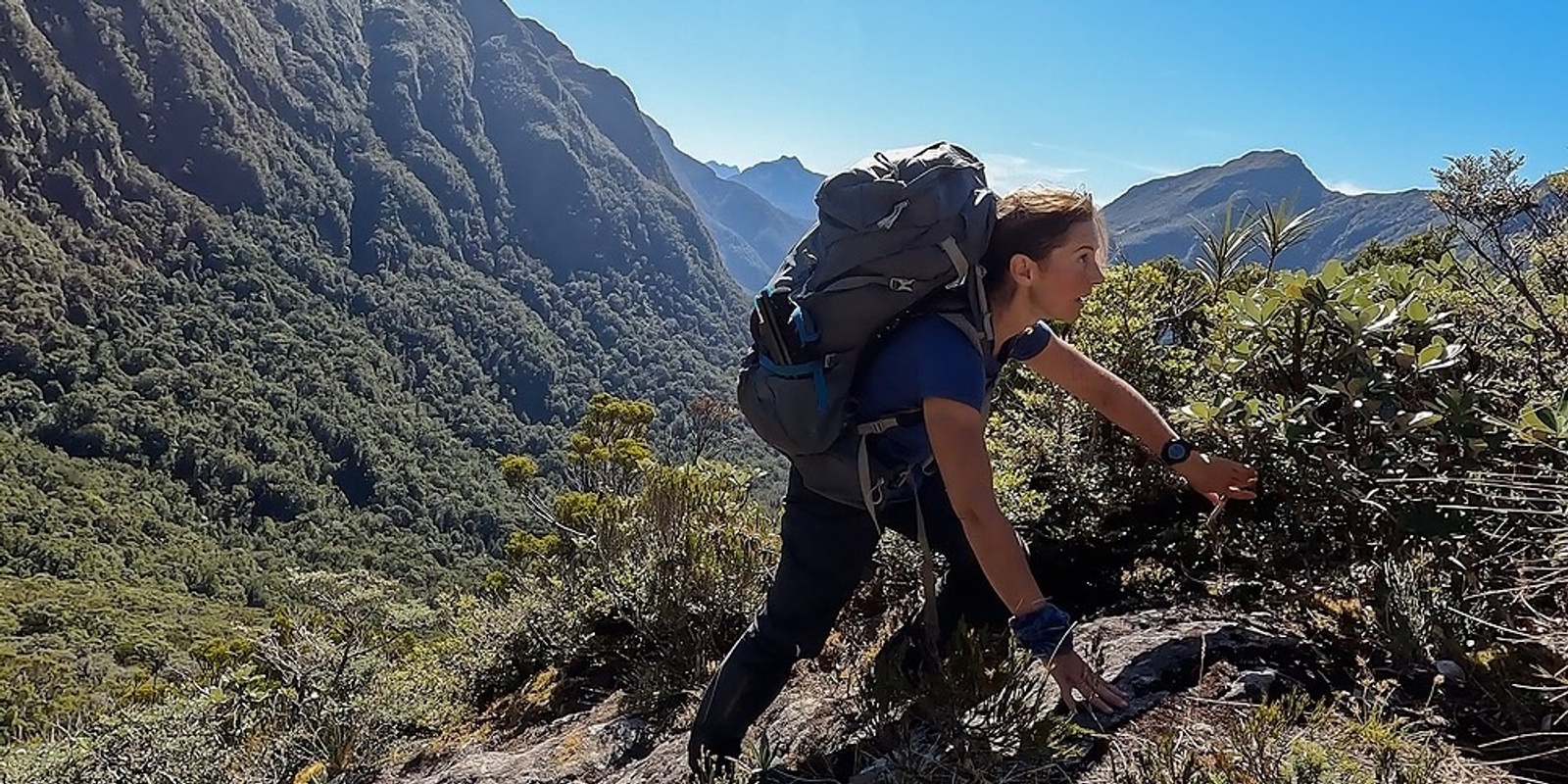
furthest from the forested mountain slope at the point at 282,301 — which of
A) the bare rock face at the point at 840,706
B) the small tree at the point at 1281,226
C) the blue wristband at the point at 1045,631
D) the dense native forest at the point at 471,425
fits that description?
the blue wristband at the point at 1045,631

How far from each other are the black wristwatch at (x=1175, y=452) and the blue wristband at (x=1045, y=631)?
2.25 feet

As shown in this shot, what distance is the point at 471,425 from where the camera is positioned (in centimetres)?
10494

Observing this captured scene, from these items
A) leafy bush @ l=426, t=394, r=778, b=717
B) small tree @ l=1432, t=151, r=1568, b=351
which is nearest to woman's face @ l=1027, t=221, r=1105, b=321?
small tree @ l=1432, t=151, r=1568, b=351

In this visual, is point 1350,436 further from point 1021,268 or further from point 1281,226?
point 1281,226

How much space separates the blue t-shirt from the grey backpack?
3cm

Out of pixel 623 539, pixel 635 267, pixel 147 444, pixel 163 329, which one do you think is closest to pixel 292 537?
pixel 147 444

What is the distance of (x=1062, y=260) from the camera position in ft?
6.05

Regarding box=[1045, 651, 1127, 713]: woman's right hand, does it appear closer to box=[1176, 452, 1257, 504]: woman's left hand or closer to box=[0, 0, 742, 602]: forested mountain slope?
box=[1176, 452, 1257, 504]: woman's left hand

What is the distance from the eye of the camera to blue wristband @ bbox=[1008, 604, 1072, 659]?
1629mm

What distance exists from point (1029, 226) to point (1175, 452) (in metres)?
0.71

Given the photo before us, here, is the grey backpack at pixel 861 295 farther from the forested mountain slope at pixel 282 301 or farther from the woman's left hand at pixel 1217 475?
the forested mountain slope at pixel 282 301

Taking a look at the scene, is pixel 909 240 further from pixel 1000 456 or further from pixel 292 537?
pixel 292 537

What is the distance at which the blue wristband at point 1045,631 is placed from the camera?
1.63 metres

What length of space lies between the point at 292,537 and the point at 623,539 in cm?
7925
